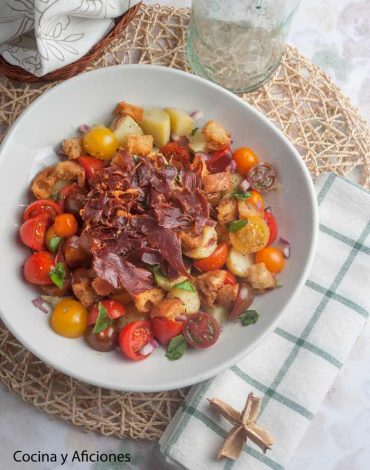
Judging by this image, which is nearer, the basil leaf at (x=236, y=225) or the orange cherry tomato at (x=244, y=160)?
the basil leaf at (x=236, y=225)

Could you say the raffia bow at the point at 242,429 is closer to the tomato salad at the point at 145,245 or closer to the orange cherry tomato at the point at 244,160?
the tomato salad at the point at 145,245

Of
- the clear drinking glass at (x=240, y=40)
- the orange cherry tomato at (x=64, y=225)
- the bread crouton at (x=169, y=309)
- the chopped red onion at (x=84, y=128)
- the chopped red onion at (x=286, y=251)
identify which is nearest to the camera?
the bread crouton at (x=169, y=309)

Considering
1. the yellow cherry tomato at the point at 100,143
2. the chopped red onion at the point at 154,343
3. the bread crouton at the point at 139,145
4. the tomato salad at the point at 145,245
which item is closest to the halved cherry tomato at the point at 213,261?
the tomato salad at the point at 145,245

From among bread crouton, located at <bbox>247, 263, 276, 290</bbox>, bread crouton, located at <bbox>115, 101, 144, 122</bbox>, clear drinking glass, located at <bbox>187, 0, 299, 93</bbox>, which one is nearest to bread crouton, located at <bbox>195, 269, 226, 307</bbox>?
bread crouton, located at <bbox>247, 263, 276, 290</bbox>

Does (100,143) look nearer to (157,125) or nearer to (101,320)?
(157,125)

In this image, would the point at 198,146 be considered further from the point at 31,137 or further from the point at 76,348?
the point at 76,348

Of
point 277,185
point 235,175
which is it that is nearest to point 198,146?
point 235,175

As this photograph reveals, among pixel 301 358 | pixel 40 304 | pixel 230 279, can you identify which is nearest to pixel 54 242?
pixel 40 304
